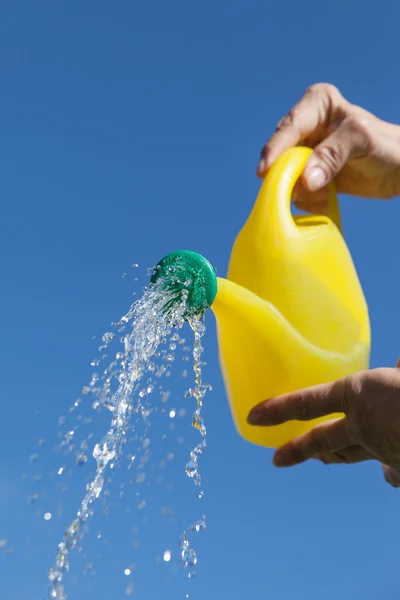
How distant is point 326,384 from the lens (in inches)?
64.7

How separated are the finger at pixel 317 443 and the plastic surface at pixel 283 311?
0.14 ft

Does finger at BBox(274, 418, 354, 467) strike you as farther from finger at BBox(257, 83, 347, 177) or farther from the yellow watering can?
finger at BBox(257, 83, 347, 177)

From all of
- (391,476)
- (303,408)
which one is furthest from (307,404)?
(391,476)

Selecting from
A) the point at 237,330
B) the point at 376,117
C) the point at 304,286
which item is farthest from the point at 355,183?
the point at 237,330

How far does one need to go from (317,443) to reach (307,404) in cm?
15

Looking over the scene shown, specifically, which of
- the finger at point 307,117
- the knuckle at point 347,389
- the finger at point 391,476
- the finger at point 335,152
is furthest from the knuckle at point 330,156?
the finger at point 391,476

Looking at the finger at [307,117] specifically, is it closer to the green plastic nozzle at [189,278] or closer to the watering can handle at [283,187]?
the watering can handle at [283,187]

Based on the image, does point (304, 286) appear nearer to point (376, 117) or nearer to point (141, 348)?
point (141, 348)

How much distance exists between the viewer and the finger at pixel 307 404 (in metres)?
1.62

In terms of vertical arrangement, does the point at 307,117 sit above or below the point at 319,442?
above

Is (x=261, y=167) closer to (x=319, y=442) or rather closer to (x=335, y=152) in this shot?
(x=335, y=152)

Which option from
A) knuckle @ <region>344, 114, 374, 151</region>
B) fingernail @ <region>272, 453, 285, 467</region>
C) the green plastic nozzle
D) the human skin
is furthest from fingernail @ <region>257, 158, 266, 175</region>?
fingernail @ <region>272, 453, 285, 467</region>

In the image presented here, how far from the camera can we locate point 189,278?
163 cm

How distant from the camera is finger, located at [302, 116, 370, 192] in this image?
6.28 ft
